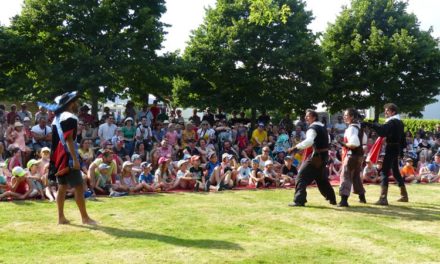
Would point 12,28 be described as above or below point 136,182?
above

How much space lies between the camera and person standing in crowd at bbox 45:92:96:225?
23.2 ft

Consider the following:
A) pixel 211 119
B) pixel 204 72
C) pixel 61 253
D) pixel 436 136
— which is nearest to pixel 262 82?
pixel 204 72

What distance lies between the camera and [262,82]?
2181 centimetres

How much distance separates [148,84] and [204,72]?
2533 mm

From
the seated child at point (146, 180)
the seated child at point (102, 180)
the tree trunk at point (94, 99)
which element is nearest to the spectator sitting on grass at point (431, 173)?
the seated child at point (146, 180)

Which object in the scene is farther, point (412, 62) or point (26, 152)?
point (412, 62)

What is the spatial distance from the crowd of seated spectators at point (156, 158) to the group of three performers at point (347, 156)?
2493mm

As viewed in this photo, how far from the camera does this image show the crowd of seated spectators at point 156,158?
35.3 ft

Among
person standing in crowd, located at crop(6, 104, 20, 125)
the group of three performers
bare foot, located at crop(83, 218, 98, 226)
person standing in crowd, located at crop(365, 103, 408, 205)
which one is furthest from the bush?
bare foot, located at crop(83, 218, 98, 226)

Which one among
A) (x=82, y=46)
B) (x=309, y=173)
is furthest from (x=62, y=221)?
(x=82, y=46)

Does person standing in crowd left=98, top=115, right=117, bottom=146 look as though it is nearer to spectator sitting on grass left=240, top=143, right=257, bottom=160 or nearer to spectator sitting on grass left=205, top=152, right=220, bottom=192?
spectator sitting on grass left=205, top=152, right=220, bottom=192

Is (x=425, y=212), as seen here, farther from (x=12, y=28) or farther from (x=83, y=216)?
(x=12, y=28)

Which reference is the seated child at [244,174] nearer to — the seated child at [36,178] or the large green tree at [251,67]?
the seated child at [36,178]

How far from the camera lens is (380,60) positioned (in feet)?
83.7
